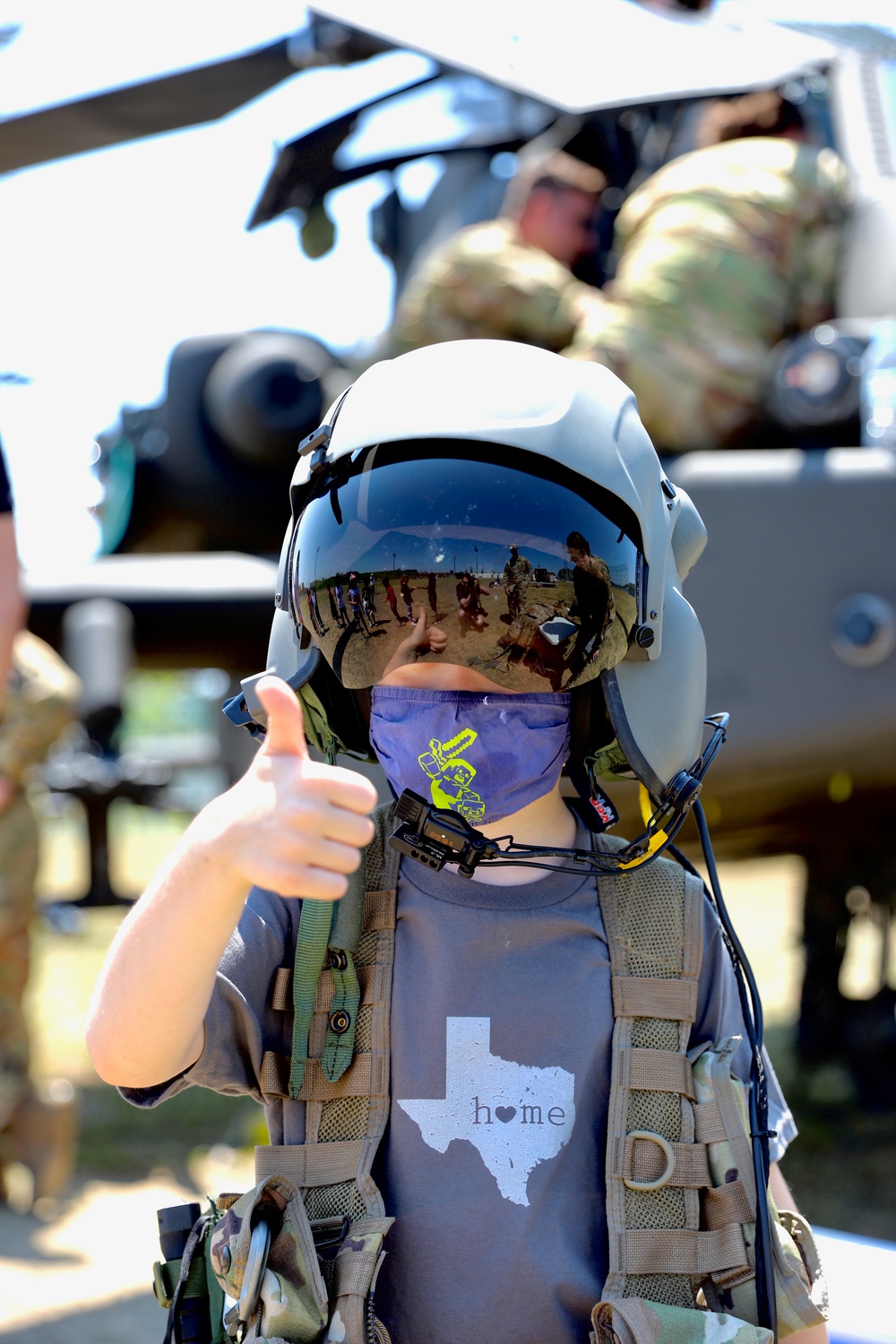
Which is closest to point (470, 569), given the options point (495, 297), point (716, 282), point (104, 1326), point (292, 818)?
point (292, 818)

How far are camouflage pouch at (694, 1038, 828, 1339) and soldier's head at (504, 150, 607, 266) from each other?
2944 mm

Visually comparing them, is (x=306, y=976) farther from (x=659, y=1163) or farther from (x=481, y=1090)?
(x=659, y=1163)

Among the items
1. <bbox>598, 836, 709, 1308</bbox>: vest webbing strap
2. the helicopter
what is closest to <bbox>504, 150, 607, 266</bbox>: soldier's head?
the helicopter

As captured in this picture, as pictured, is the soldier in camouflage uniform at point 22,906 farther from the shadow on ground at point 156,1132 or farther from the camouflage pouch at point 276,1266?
the camouflage pouch at point 276,1266

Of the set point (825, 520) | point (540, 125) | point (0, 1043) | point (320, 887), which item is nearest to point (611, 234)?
point (540, 125)

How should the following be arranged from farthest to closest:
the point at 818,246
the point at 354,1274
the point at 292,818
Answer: the point at 818,246
the point at 354,1274
the point at 292,818

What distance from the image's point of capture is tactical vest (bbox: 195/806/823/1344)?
114 centimetres

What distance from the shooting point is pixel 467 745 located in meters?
1.24

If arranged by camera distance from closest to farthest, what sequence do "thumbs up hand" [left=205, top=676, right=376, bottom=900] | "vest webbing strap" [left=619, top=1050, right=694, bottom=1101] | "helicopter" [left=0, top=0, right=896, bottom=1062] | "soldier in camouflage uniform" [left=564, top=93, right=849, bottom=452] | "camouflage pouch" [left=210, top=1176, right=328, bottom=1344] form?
"thumbs up hand" [left=205, top=676, right=376, bottom=900] < "camouflage pouch" [left=210, top=1176, right=328, bottom=1344] < "vest webbing strap" [left=619, top=1050, right=694, bottom=1101] < "helicopter" [left=0, top=0, right=896, bottom=1062] < "soldier in camouflage uniform" [left=564, top=93, right=849, bottom=452]

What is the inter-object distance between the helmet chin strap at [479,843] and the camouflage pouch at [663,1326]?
363 mm

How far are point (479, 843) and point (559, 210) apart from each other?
2984 mm

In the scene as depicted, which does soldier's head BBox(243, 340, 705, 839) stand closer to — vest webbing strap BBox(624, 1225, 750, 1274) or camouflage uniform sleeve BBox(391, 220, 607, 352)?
vest webbing strap BBox(624, 1225, 750, 1274)

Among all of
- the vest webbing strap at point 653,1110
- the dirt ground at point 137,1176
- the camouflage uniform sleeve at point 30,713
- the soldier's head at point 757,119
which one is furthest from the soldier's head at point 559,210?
the vest webbing strap at point 653,1110

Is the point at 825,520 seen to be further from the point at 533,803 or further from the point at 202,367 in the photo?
the point at 202,367
